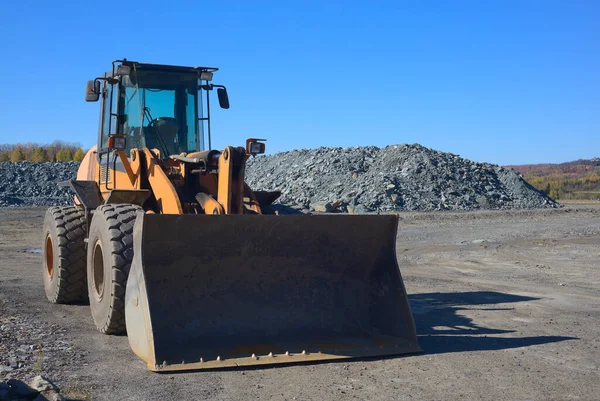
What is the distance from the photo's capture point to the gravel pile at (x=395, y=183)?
2934 cm

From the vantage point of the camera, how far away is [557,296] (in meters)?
9.48

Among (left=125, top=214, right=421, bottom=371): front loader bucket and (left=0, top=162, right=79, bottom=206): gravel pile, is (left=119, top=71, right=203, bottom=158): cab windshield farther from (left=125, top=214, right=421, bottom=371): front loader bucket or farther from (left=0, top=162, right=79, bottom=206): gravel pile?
(left=0, top=162, right=79, bottom=206): gravel pile

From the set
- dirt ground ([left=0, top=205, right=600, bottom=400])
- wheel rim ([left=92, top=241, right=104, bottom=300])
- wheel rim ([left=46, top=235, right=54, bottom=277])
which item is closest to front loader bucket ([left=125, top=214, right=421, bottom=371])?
dirt ground ([left=0, top=205, right=600, bottom=400])

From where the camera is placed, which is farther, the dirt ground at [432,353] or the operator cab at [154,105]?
the operator cab at [154,105]

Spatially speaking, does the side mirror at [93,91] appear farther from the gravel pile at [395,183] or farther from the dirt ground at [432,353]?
the gravel pile at [395,183]

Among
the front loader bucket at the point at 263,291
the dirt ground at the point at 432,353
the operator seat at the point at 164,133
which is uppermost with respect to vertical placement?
the operator seat at the point at 164,133

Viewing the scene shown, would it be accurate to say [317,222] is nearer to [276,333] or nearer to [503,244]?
[276,333]

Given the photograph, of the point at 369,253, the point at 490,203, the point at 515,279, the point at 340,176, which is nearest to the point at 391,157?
the point at 340,176

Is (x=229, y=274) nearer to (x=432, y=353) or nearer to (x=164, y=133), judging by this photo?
(x=432, y=353)

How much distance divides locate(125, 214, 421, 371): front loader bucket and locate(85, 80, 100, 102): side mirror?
2.94 metres

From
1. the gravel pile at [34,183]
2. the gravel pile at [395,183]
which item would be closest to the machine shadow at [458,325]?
the gravel pile at [395,183]

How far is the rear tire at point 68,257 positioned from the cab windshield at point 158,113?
122 centimetres

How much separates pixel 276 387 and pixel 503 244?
1350 cm

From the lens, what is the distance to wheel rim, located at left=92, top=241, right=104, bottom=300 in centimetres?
697
